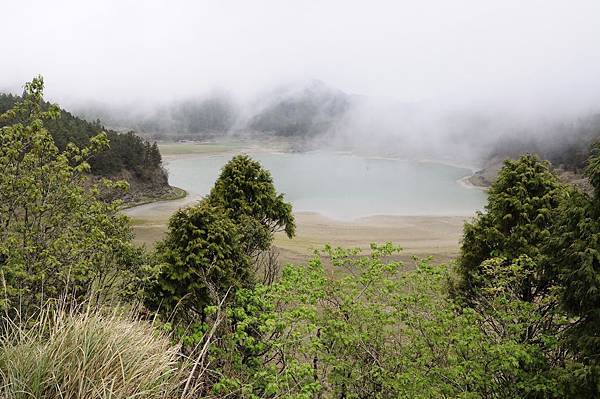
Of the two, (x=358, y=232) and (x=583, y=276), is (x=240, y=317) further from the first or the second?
(x=358, y=232)

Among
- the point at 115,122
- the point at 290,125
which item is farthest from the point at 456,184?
the point at 115,122

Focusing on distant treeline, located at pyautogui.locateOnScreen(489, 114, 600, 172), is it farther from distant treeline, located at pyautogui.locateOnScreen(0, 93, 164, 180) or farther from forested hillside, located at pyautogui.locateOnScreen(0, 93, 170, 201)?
distant treeline, located at pyautogui.locateOnScreen(0, 93, 164, 180)

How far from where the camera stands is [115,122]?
636 feet

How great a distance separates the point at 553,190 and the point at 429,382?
7.08 meters

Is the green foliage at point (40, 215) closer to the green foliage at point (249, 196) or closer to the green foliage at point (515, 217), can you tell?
the green foliage at point (249, 196)

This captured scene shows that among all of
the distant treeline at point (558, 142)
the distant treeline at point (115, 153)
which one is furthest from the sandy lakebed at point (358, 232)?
the distant treeline at point (558, 142)

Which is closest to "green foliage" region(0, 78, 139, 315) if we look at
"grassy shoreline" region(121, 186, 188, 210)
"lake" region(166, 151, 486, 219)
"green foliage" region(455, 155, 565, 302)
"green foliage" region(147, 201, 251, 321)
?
"green foliage" region(147, 201, 251, 321)

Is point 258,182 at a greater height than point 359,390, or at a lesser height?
greater

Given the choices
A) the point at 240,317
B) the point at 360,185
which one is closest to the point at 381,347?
the point at 240,317

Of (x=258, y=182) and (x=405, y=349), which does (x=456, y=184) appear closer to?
(x=258, y=182)

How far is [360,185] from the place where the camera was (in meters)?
66.7

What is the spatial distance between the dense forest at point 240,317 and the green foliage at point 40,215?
1.1 inches

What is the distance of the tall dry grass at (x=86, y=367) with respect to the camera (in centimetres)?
349

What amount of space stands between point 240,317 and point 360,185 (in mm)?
59745
